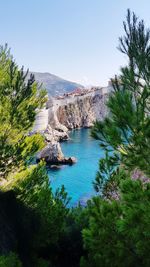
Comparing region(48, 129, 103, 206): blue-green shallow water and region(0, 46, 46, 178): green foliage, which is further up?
region(0, 46, 46, 178): green foliage

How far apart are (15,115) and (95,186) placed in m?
5.96

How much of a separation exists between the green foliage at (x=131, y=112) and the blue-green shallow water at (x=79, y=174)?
28.0m

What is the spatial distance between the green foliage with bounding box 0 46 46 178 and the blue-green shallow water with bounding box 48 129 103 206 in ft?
61.9

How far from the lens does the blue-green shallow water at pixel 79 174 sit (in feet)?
170

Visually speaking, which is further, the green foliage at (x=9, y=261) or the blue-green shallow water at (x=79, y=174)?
the blue-green shallow water at (x=79, y=174)

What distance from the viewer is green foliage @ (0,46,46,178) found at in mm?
19891

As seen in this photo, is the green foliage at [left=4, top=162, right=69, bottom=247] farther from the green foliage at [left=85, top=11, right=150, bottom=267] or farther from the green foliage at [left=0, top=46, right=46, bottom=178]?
the green foliage at [left=85, top=11, right=150, bottom=267]

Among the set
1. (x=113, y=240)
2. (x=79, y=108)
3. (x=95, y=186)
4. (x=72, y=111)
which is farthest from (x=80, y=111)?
(x=113, y=240)

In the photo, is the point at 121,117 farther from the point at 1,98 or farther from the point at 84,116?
the point at 84,116

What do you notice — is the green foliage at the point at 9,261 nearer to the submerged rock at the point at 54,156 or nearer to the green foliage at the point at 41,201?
the green foliage at the point at 41,201

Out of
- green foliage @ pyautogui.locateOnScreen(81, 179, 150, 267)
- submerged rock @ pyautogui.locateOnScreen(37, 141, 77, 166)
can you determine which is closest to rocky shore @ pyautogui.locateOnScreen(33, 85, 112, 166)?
submerged rock @ pyautogui.locateOnScreen(37, 141, 77, 166)

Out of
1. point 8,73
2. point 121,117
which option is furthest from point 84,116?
point 121,117

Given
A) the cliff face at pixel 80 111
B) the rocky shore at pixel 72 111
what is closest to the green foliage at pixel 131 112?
the rocky shore at pixel 72 111

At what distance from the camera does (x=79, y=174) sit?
63.4m
